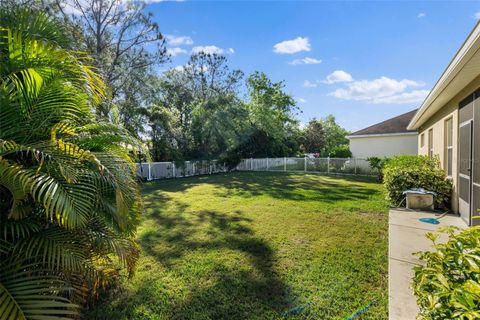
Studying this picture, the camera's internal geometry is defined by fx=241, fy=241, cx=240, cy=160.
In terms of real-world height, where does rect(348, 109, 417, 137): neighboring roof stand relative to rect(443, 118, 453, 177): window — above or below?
above

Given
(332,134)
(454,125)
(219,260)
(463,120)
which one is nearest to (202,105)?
(454,125)

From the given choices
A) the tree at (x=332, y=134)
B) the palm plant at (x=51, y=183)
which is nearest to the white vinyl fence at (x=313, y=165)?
the palm plant at (x=51, y=183)

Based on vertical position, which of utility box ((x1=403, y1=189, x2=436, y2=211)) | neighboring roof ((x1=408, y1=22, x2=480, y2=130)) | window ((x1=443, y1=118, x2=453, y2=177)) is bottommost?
utility box ((x1=403, y1=189, x2=436, y2=211))

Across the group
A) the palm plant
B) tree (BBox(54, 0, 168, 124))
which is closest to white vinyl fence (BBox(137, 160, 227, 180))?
tree (BBox(54, 0, 168, 124))

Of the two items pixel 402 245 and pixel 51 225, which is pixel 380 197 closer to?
pixel 402 245

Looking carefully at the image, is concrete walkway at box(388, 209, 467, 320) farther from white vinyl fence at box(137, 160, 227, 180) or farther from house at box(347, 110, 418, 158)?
white vinyl fence at box(137, 160, 227, 180)

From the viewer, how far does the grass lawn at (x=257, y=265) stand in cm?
274

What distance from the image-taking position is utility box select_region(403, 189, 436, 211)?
6461 millimetres

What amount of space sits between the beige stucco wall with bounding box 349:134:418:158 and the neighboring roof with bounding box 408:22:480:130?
1158cm

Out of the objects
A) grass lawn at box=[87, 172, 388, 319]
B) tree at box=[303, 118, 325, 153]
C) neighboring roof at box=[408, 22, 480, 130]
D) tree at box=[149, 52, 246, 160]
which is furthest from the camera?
tree at box=[303, 118, 325, 153]

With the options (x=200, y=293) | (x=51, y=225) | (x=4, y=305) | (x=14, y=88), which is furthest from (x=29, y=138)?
(x=200, y=293)

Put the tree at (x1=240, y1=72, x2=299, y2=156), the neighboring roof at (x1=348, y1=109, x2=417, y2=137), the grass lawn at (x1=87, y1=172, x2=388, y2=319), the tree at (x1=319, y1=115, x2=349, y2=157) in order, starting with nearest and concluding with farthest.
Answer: the grass lawn at (x1=87, y1=172, x2=388, y2=319) → the neighboring roof at (x1=348, y1=109, x2=417, y2=137) → the tree at (x1=240, y1=72, x2=299, y2=156) → the tree at (x1=319, y1=115, x2=349, y2=157)

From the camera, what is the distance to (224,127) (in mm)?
19062

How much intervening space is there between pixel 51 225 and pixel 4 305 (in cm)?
83
